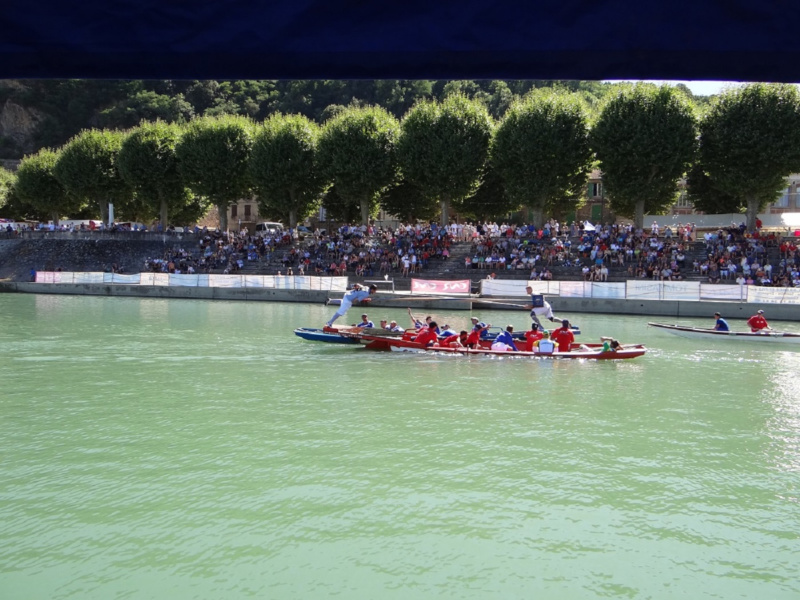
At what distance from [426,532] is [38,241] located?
59.7 m

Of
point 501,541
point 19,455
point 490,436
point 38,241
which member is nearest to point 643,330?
point 490,436

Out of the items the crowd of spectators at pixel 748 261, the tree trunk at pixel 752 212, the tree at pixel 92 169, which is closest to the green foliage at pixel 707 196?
the tree trunk at pixel 752 212

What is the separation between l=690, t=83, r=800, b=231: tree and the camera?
42781 mm

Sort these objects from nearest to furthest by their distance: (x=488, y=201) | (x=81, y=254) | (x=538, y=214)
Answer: (x=538, y=214) → (x=81, y=254) → (x=488, y=201)

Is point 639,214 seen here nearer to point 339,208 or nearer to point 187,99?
point 339,208

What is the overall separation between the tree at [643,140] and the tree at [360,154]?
615 inches

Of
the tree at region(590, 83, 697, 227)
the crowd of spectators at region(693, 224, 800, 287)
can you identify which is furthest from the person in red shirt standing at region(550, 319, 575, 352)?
the tree at region(590, 83, 697, 227)

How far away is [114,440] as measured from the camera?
1425 centimetres

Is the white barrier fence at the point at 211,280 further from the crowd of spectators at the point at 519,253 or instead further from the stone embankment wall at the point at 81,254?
the stone embankment wall at the point at 81,254

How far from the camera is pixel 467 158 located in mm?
51688

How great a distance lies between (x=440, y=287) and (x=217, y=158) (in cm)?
2787

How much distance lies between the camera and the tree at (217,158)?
194 feet

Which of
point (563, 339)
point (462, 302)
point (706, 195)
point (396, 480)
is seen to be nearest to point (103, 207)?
point (462, 302)
